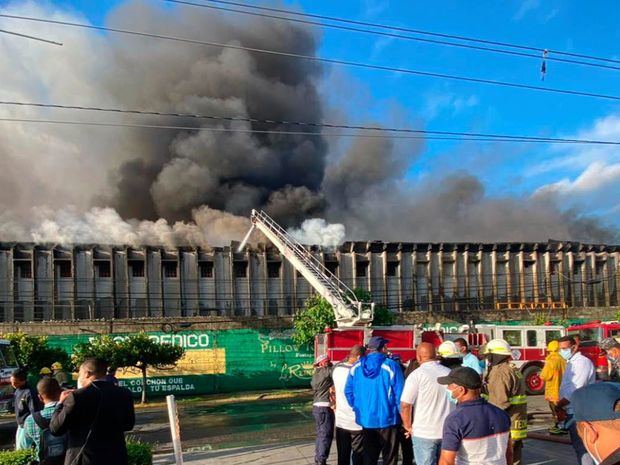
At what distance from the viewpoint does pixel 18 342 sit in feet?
58.1

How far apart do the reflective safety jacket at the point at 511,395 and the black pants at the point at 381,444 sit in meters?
1.01

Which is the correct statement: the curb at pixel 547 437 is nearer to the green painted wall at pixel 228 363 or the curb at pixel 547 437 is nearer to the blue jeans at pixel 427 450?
the blue jeans at pixel 427 450

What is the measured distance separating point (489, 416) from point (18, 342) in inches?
672

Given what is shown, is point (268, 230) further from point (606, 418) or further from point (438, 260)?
point (606, 418)

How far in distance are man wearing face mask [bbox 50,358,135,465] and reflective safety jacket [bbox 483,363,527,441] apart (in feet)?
11.2

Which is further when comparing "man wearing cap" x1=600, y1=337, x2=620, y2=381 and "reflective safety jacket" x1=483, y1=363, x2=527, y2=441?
"man wearing cap" x1=600, y1=337, x2=620, y2=381

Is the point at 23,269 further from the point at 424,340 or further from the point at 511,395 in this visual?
the point at 511,395

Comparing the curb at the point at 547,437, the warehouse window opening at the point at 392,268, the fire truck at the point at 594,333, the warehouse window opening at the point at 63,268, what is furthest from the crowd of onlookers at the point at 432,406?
the warehouse window opening at the point at 392,268

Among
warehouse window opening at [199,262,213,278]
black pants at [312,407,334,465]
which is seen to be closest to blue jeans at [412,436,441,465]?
black pants at [312,407,334,465]

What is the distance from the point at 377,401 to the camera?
5500 mm

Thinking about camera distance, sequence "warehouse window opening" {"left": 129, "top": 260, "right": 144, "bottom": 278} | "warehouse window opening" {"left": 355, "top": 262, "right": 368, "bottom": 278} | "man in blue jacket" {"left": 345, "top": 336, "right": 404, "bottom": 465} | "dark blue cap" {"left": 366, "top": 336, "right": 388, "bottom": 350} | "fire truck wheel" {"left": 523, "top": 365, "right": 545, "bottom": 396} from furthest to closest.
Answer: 1. "warehouse window opening" {"left": 355, "top": 262, "right": 368, "bottom": 278}
2. "warehouse window opening" {"left": 129, "top": 260, "right": 144, "bottom": 278}
3. "fire truck wheel" {"left": 523, "top": 365, "right": 545, "bottom": 396}
4. "dark blue cap" {"left": 366, "top": 336, "right": 388, "bottom": 350}
5. "man in blue jacket" {"left": 345, "top": 336, "right": 404, "bottom": 465}

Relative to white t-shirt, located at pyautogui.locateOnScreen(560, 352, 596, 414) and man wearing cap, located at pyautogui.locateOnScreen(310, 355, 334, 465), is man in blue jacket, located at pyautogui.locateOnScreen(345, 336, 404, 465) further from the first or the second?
white t-shirt, located at pyautogui.locateOnScreen(560, 352, 596, 414)

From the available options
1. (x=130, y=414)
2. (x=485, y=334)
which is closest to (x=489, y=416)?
(x=130, y=414)

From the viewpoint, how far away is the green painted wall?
68.0ft
